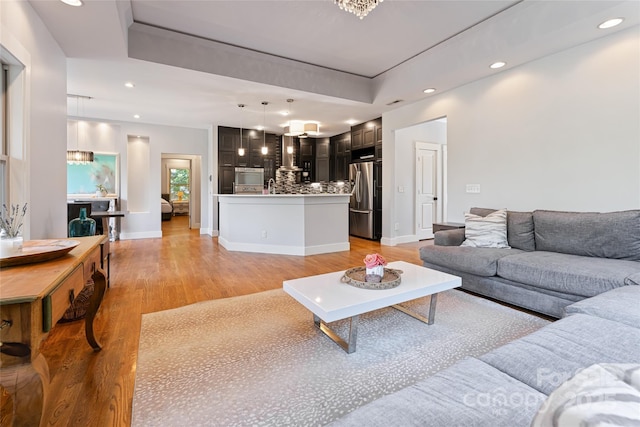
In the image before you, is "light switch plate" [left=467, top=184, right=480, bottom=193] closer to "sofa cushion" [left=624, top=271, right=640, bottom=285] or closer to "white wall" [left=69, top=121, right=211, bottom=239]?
"sofa cushion" [left=624, top=271, right=640, bottom=285]

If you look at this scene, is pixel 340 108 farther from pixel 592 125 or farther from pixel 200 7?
pixel 592 125

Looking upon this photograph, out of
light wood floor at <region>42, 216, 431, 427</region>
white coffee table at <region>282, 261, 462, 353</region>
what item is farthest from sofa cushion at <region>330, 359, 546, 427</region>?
light wood floor at <region>42, 216, 431, 427</region>

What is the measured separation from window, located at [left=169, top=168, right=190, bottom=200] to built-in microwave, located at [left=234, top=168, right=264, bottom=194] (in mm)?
6336

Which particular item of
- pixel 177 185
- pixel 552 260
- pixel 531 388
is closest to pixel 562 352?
pixel 531 388

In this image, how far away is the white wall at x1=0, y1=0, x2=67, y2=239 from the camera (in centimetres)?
215

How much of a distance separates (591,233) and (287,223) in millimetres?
3867

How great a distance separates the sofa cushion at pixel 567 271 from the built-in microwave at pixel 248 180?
6010 millimetres

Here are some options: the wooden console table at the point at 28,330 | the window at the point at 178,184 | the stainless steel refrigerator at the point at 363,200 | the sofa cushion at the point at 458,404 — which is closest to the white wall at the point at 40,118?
the wooden console table at the point at 28,330

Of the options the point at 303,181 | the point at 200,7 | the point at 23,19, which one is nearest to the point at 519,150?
the point at 200,7

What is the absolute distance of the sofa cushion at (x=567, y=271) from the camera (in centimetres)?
214

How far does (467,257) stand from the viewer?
2924mm

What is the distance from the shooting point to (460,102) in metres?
4.47

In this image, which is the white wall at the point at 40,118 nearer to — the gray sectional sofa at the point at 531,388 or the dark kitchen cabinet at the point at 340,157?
the gray sectional sofa at the point at 531,388

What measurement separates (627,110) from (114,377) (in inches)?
188
